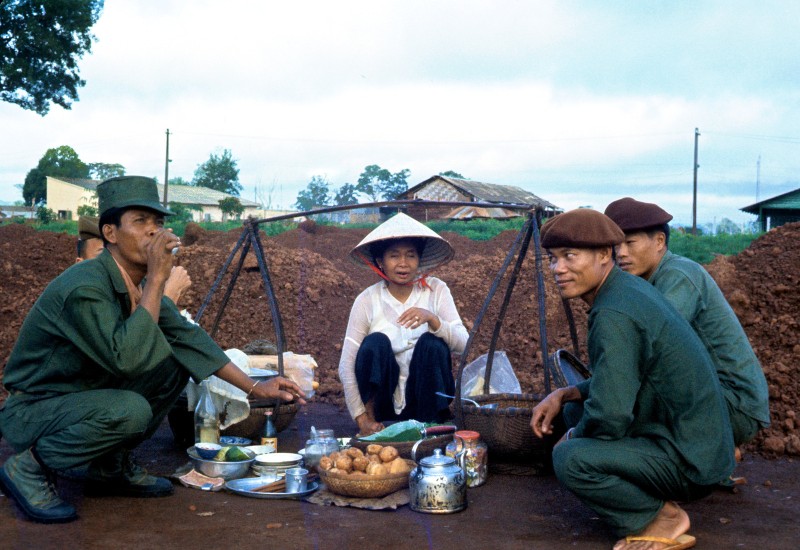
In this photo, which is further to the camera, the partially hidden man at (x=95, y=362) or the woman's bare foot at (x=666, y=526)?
the partially hidden man at (x=95, y=362)

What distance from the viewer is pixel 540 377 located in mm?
7137

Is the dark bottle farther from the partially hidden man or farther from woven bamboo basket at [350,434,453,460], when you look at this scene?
the partially hidden man

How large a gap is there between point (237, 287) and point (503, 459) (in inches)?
256

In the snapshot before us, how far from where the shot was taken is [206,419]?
14.7 ft

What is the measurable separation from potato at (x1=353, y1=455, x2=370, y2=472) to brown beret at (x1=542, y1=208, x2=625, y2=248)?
4.75 ft

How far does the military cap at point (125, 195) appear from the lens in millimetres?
3541

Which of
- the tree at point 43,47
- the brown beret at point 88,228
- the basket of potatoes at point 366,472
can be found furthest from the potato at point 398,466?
the tree at point 43,47

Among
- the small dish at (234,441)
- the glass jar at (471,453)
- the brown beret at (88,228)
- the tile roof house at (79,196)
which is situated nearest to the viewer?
the glass jar at (471,453)

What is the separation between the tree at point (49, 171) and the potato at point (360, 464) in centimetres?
5087

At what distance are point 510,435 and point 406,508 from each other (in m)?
0.78

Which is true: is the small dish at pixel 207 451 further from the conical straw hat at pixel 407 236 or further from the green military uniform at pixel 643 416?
the green military uniform at pixel 643 416

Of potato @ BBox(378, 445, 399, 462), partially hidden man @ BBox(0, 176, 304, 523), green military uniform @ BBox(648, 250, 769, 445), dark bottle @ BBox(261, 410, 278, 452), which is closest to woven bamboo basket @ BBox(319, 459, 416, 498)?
potato @ BBox(378, 445, 399, 462)

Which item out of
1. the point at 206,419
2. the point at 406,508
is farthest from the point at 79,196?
the point at 406,508

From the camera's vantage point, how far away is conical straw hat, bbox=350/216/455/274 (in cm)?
477
